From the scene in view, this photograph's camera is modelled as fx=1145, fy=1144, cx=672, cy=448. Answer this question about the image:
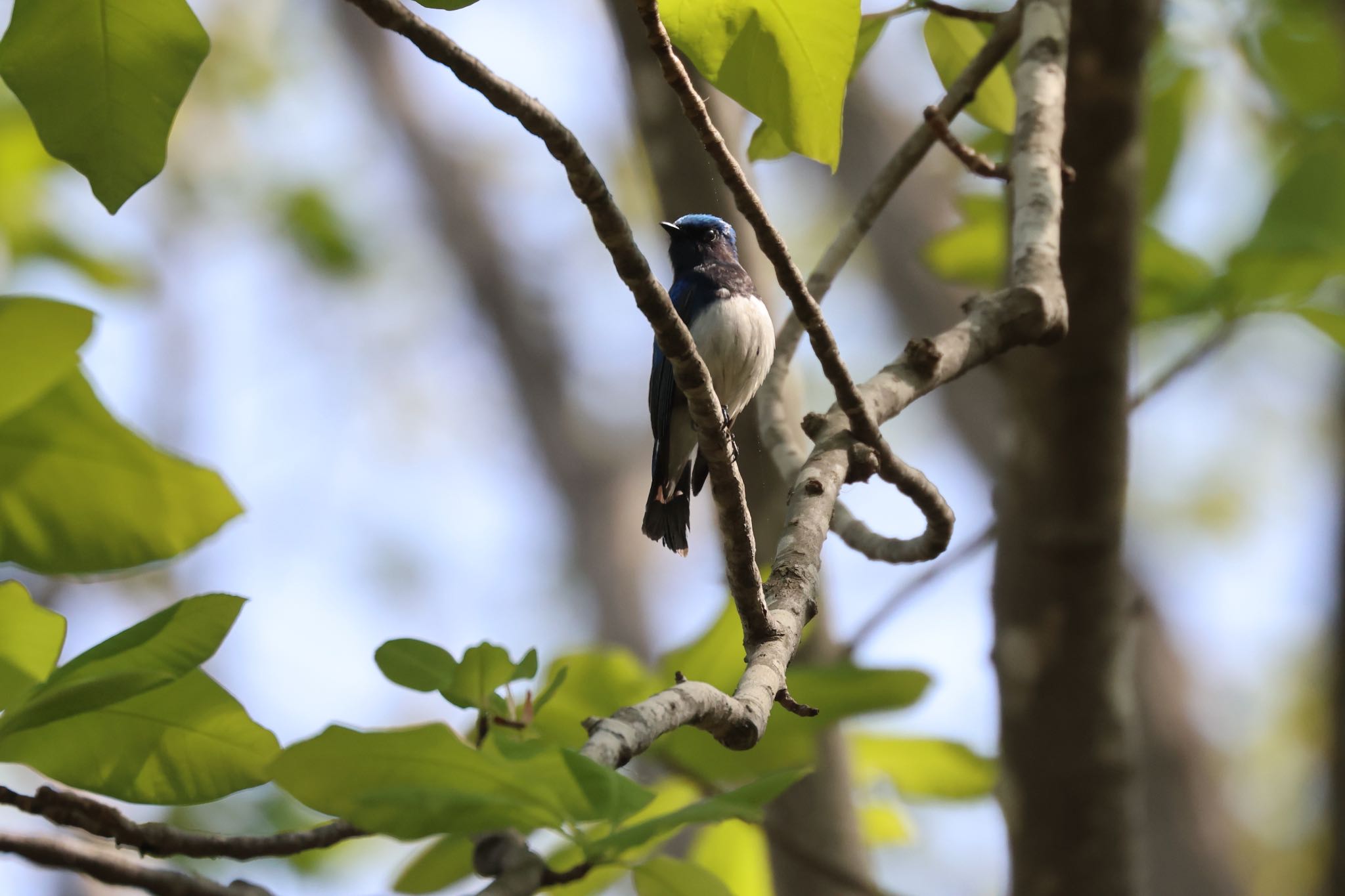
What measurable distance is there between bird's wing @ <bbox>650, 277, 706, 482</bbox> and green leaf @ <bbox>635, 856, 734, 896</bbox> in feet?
5.80

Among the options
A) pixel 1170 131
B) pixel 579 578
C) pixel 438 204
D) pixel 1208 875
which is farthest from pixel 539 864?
pixel 438 204

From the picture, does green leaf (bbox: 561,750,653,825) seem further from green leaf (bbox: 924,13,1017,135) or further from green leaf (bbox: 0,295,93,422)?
green leaf (bbox: 924,13,1017,135)

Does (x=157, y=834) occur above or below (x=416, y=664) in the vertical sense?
below

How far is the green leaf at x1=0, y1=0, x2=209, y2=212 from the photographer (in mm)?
1077

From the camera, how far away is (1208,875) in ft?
14.8

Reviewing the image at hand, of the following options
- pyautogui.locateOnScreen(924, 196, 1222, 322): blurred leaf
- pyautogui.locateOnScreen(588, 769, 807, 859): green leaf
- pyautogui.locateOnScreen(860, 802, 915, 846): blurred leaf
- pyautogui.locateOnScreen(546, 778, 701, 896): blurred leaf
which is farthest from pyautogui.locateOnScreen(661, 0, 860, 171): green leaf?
pyautogui.locateOnScreen(860, 802, 915, 846): blurred leaf

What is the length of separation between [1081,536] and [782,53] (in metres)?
1.59

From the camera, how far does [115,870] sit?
1094mm

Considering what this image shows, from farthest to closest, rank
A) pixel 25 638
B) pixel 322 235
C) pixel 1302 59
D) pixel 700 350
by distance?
1. pixel 322 235
2. pixel 1302 59
3. pixel 700 350
4. pixel 25 638

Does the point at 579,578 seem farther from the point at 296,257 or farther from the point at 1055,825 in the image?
the point at 1055,825

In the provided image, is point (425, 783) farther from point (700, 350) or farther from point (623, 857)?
point (700, 350)

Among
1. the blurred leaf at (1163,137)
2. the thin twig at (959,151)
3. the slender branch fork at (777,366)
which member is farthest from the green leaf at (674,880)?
the blurred leaf at (1163,137)

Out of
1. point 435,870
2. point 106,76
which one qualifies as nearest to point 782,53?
point 106,76

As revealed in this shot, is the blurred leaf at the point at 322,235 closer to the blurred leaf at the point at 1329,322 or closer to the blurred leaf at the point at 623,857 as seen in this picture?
the blurred leaf at the point at 623,857
